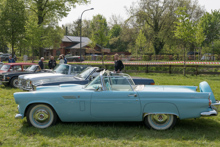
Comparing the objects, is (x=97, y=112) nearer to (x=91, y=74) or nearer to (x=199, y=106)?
(x=199, y=106)

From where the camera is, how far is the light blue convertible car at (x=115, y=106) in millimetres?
4859

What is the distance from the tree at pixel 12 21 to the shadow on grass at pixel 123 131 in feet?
79.6

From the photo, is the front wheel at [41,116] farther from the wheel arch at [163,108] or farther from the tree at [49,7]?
the tree at [49,7]

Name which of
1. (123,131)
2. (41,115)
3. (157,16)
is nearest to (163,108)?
(123,131)

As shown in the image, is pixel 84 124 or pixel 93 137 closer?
pixel 93 137

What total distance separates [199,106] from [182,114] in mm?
397

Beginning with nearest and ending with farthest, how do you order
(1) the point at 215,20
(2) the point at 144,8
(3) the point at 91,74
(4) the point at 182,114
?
(4) the point at 182,114
(3) the point at 91,74
(2) the point at 144,8
(1) the point at 215,20

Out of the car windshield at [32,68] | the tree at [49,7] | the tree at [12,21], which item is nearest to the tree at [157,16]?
the tree at [49,7]

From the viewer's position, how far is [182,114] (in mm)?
4871

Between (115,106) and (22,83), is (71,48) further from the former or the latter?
(115,106)

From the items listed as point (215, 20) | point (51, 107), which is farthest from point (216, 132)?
point (215, 20)

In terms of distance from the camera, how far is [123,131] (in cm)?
495

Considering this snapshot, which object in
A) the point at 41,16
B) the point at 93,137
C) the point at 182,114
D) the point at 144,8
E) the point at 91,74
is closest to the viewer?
the point at 93,137

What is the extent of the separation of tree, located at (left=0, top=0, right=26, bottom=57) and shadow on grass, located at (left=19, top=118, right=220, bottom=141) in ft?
79.6
